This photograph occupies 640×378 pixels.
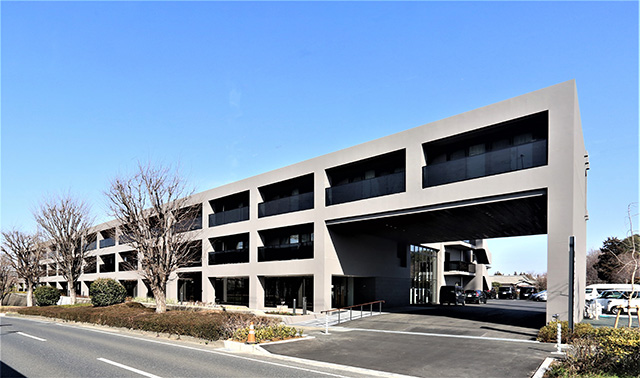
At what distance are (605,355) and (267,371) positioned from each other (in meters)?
7.90

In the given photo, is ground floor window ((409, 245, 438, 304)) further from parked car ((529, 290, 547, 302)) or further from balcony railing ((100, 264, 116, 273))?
balcony railing ((100, 264, 116, 273))

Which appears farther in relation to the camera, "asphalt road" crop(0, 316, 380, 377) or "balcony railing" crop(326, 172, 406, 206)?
"balcony railing" crop(326, 172, 406, 206)

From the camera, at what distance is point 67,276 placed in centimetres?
3888

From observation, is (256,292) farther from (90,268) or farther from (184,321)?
(90,268)

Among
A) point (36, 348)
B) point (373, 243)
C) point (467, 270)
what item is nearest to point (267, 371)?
point (36, 348)

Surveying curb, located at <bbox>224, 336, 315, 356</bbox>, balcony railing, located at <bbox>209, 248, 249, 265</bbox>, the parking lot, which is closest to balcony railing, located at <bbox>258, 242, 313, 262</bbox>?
balcony railing, located at <bbox>209, 248, 249, 265</bbox>

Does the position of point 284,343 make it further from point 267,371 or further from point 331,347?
point 267,371

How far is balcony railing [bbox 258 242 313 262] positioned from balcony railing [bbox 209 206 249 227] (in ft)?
11.0

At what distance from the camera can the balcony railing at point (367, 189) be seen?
A: 76.6 feet

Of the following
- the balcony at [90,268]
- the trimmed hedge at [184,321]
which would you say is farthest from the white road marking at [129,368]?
the balcony at [90,268]

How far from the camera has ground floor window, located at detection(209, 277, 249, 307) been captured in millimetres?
36278

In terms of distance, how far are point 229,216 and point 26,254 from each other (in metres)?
24.9

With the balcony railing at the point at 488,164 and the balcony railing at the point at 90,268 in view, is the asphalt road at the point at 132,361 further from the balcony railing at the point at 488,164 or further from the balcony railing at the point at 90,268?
the balcony railing at the point at 90,268

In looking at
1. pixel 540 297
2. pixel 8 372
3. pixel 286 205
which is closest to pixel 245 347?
pixel 8 372
